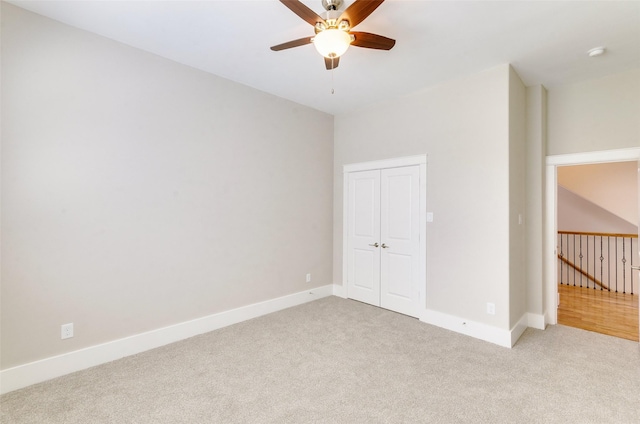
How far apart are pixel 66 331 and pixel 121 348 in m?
0.48

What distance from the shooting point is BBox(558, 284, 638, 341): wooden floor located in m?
3.56

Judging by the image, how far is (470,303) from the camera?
3.39 m

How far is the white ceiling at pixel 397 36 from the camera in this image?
2.30 metres

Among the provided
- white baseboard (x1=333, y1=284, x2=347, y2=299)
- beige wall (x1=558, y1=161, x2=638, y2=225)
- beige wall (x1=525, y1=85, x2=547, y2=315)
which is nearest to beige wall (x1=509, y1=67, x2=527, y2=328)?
beige wall (x1=525, y1=85, x2=547, y2=315)

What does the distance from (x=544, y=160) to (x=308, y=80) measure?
10.3 feet

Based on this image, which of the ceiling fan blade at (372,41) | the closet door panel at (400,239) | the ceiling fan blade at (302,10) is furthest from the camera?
the closet door panel at (400,239)

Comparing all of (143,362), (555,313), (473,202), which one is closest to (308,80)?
(473,202)

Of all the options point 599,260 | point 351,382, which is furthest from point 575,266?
point 351,382

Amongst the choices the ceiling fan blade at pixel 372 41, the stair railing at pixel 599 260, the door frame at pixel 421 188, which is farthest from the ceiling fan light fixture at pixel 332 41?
the stair railing at pixel 599 260

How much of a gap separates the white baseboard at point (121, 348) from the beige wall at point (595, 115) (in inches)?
167

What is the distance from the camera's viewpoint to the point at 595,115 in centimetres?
344

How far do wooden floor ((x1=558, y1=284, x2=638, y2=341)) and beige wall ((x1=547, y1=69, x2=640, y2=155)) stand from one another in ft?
7.09

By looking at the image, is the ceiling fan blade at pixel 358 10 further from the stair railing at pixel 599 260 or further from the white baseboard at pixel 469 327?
the stair railing at pixel 599 260

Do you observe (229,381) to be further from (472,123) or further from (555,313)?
(555,313)
